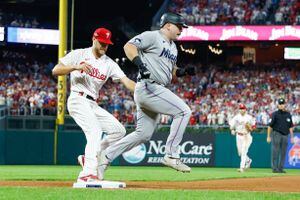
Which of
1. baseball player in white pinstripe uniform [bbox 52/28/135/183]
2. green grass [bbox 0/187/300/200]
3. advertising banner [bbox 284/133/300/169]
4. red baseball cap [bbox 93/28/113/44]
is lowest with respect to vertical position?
advertising banner [bbox 284/133/300/169]

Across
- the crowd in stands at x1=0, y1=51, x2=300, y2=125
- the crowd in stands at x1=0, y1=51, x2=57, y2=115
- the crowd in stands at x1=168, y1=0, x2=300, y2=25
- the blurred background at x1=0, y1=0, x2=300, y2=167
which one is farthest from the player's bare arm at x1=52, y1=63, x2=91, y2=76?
the crowd in stands at x1=168, y1=0, x2=300, y2=25

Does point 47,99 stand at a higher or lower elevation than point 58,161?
higher

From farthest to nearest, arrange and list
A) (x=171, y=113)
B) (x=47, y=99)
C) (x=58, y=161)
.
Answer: (x=47, y=99) < (x=58, y=161) < (x=171, y=113)

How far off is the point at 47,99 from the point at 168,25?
2343cm

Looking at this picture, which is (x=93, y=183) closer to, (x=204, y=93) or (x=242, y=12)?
(x=204, y=93)

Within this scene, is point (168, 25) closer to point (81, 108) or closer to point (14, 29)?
point (81, 108)

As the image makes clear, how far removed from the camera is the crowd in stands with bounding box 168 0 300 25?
34.3 meters

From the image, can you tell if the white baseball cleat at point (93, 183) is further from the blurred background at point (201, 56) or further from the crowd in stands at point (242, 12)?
the crowd in stands at point (242, 12)

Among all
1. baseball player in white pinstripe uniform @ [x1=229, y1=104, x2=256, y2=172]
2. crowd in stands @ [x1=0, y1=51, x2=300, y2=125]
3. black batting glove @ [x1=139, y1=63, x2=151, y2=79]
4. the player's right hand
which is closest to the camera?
black batting glove @ [x1=139, y1=63, x2=151, y2=79]

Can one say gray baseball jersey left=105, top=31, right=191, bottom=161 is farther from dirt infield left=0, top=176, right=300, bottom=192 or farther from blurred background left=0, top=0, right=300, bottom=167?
blurred background left=0, top=0, right=300, bottom=167

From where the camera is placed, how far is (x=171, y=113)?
32.8 feet

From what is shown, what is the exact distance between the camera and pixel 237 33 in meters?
34.3

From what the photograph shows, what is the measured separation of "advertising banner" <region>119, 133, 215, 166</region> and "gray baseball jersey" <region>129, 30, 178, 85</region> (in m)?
16.4

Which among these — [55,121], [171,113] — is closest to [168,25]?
[171,113]
